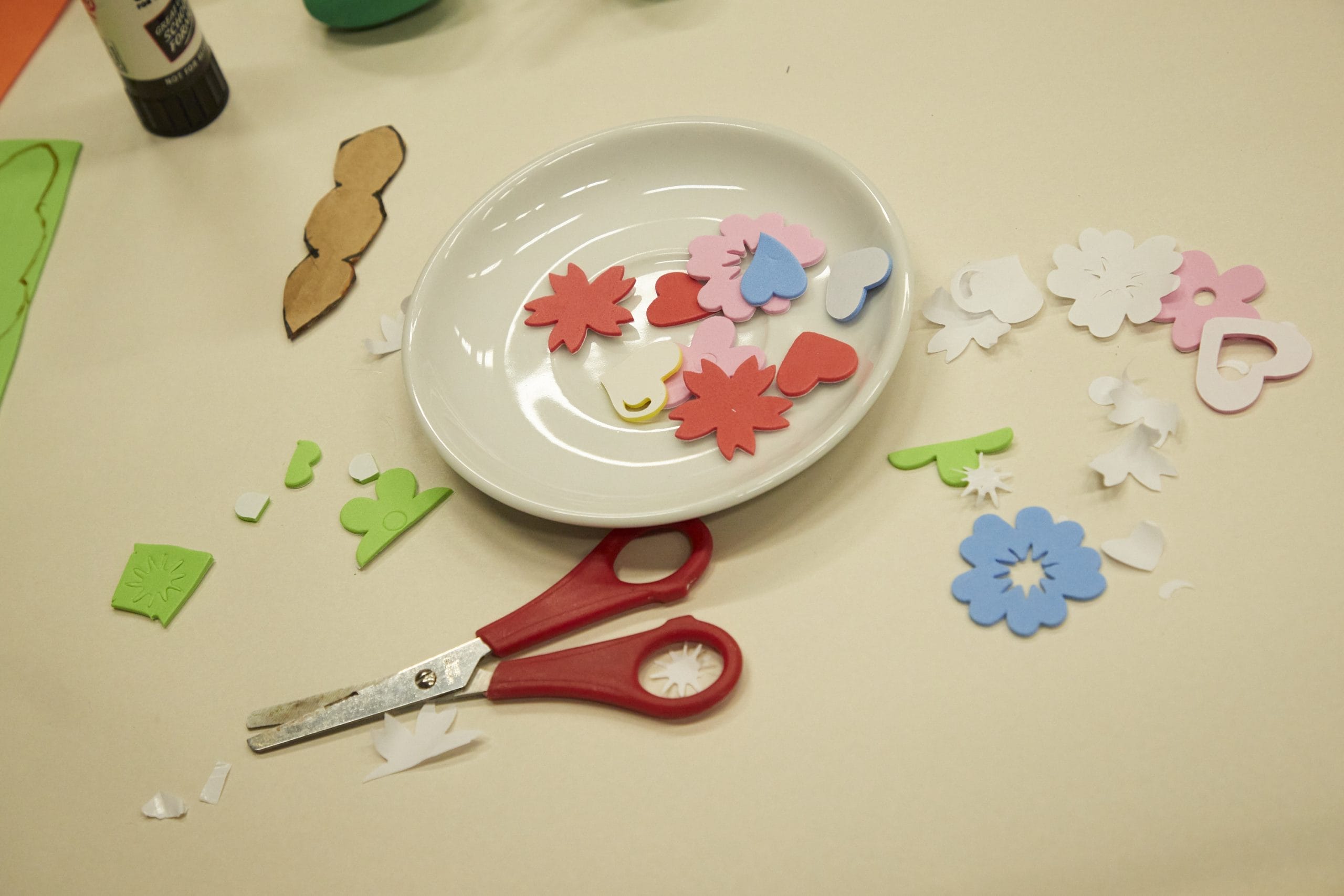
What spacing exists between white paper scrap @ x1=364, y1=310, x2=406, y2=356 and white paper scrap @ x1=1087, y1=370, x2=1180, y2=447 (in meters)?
0.45

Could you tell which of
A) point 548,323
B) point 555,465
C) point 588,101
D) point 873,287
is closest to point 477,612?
point 555,465

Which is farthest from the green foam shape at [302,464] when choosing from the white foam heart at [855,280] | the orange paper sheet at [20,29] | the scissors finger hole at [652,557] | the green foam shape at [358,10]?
the orange paper sheet at [20,29]

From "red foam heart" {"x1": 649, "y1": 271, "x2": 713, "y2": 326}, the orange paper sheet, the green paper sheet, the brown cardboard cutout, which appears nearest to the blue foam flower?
"red foam heart" {"x1": 649, "y1": 271, "x2": 713, "y2": 326}

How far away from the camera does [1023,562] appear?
0.53 metres

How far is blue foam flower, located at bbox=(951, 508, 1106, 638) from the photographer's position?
51 cm

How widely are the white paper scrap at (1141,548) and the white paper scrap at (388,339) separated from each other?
1.51 feet

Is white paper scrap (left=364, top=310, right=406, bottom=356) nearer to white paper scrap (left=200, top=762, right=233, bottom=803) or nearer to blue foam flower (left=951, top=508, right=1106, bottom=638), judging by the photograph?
white paper scrap (left=200, top=762, right=233, bottom=803)

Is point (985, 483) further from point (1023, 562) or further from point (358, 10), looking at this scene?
point (358, 10)

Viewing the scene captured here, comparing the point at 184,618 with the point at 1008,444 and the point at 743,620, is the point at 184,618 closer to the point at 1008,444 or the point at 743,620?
the point at 743,620

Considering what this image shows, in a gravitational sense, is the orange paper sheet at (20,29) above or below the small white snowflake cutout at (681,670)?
above

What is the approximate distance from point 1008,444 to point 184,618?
1.62ft

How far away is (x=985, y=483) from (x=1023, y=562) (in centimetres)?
5

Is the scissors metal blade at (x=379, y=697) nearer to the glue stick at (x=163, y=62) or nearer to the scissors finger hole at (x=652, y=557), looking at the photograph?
the scissors finger hole at (x=652, y=557)

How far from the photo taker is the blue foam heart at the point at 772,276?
0.63 meters
